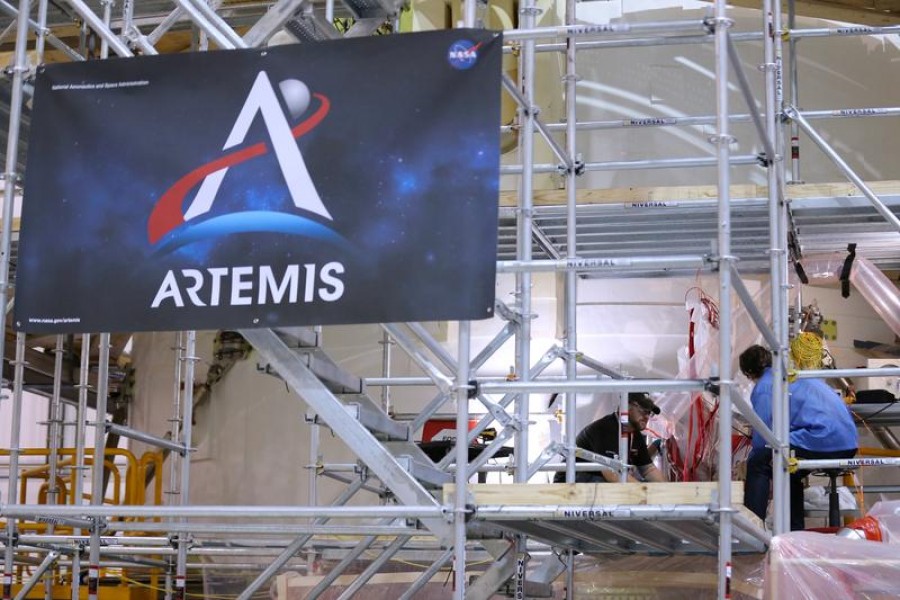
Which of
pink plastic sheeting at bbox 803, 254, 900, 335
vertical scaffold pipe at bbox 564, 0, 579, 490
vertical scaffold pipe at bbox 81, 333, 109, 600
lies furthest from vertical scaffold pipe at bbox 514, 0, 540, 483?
pink plastic sheeting at bbox 803, 254, 900, 335

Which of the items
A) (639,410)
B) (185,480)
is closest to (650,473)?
(639,410)

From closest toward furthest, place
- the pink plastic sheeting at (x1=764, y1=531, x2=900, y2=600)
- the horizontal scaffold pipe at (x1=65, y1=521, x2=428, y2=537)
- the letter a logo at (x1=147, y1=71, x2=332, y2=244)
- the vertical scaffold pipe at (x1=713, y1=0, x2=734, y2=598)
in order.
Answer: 1. the vertical scaffold pipe at (x1=713, y1=0, x2=734, y2=598)
2. the pink plastic sheeting at (x1=764, y1=531, x2=900, y2=600)
3. the letter a logo at (x1=147, y1=71, x2=332, y2=244)
4. the horizontal scaffold pipe at (x1=65, y1=521, x2=428, y2=537)

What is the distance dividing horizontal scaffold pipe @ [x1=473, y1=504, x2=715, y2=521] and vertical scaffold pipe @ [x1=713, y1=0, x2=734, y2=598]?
111mm

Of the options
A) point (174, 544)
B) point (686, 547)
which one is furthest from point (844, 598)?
point (174, 544)

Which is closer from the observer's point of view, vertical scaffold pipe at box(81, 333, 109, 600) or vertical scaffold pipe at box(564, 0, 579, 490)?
vertical scaffold pipe at box(564, 0, 579, 490)

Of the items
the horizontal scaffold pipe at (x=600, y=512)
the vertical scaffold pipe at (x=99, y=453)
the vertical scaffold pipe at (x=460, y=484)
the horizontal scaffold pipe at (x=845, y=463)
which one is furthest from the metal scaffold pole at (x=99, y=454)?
the horizontal scaffold pipe at (x=845, y=463)

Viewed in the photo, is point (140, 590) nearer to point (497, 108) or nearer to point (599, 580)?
point (599, 580)

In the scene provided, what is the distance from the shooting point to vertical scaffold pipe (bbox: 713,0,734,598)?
598cm

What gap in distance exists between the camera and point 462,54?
6797mm

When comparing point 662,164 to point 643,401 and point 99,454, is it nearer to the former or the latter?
point 643,401

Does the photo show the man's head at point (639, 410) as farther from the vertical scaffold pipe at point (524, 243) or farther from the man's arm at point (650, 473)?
the vertical scaffold pipe at point (524, 243)

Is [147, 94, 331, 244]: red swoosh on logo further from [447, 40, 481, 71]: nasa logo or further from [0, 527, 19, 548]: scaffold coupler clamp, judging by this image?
Answer: [0, 527, 19, 548]: scaffold coupler clamp

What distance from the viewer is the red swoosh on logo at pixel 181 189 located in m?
7.05

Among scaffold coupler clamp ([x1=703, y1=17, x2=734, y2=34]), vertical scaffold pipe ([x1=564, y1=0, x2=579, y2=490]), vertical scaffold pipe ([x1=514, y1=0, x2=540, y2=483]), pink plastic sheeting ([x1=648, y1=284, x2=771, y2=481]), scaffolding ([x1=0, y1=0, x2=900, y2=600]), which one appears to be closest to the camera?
scaffolding ([x1=0, y1=0, x2=900, y2=600])
